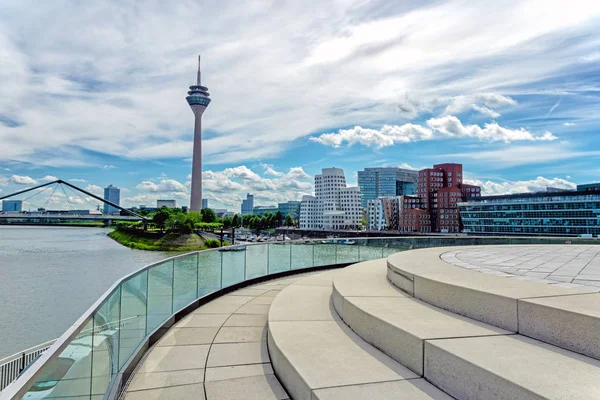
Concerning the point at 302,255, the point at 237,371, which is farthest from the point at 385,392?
the point at 302,255

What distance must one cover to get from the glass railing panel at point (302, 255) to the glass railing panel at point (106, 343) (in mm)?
7100

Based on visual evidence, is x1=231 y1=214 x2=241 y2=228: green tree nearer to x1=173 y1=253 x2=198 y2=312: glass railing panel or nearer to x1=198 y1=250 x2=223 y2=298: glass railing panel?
x1=198 y1=250 x2=223 y2=298: glass railing panel

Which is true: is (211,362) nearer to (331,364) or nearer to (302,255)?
(331,364)

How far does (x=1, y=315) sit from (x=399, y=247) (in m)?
26.1

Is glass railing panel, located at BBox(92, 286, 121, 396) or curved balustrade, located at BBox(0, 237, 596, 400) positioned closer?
curved balustrade, located at BBox(0, 237, 596, 400)

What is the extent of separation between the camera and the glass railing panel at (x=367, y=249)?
12.5 m

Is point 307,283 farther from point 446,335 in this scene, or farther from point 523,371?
point 523,371

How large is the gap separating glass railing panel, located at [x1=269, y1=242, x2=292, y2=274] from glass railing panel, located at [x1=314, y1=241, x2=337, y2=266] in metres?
1.08

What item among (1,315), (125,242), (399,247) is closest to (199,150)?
(125,242)

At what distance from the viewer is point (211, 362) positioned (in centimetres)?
446

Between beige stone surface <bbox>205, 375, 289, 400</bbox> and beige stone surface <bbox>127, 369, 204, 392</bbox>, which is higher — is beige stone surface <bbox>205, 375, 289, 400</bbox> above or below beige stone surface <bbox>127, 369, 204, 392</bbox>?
above

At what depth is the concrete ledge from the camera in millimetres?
3881

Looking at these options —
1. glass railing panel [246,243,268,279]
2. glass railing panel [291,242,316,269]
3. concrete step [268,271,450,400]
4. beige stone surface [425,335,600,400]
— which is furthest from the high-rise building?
beige stone surface [425,335,600,400]

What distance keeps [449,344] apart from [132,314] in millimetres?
3543
